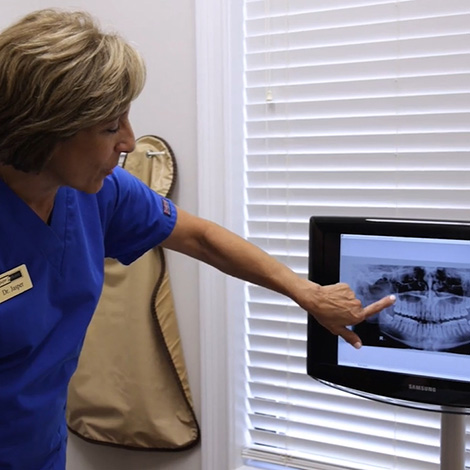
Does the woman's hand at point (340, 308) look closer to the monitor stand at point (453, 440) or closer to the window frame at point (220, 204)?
the monitor stand at point (453, 440)

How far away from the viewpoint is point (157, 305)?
6.21ft

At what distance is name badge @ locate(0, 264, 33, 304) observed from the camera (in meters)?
1.13

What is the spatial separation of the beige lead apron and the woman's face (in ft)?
2.40

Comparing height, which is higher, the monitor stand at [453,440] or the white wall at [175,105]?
the white wall at [175,105]

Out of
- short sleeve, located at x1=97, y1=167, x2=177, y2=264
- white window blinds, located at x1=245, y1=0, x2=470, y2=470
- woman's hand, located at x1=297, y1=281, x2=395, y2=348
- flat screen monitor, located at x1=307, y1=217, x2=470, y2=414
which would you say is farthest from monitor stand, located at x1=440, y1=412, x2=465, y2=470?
short sleeve, located at x1=97, y1=167, x2=177, y2=264

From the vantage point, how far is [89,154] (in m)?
1.10

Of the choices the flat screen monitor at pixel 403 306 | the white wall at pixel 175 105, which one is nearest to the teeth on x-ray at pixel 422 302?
the flat screen monitor at pixel 403 306

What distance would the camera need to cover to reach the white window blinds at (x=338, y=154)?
1.62 m

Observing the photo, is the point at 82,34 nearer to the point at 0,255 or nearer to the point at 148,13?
the point at 0,255

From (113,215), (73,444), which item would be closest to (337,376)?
(113,215)

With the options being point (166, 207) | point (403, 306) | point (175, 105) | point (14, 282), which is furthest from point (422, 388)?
point (175, 105)

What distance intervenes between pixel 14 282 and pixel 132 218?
1.11 ft

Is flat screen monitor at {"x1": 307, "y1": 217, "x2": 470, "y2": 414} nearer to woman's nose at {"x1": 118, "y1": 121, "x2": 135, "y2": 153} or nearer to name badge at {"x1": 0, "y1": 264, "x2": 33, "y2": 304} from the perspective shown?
woman's nose at {"x1": 118, "y1": 121, "x2": 135, "y2": 153}

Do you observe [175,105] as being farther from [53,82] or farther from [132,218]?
[53,82]
